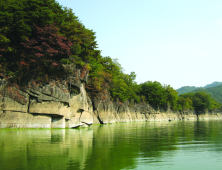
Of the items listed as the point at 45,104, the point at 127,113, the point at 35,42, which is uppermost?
the point at 35,42

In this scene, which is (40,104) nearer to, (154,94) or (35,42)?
(35,42)

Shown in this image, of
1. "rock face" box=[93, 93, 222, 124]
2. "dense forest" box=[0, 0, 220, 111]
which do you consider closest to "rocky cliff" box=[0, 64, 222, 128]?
"dense forest" box=[0, 0, 220, 111]

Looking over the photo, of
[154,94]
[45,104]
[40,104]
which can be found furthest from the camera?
[154,94]

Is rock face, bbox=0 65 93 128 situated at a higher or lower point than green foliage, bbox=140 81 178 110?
lower

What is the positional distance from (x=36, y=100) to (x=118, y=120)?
117ft

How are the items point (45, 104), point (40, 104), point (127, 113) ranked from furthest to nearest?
point (127, 113) → point (45, 104) → point (40, 104)

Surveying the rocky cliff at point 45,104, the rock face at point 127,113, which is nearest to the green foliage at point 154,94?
the rock face at point 127,113

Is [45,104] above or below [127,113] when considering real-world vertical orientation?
above

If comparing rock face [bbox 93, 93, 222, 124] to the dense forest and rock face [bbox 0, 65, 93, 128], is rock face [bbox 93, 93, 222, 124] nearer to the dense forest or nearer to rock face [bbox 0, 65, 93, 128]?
rock face [bbox 0, 65, 93, 128]

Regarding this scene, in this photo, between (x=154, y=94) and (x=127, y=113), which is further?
(x=154, y=94)

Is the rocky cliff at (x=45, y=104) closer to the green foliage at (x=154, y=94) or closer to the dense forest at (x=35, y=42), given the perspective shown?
the dense forest at (x=35, y=42)

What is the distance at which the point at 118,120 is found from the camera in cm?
5809

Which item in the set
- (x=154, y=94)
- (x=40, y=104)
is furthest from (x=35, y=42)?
(x=154, y=94)

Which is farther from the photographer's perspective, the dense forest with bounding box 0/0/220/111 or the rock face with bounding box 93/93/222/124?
the rock face with bounding box 93/93/222/124
